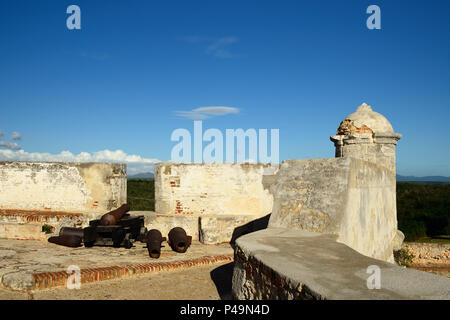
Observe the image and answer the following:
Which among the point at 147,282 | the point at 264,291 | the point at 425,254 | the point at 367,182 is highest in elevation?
the point at 367,182

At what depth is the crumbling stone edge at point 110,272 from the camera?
4645 millimetres

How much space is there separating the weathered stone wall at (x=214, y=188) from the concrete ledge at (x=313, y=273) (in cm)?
442

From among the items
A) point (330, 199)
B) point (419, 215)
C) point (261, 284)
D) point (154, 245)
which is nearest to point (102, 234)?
point (154, 245)

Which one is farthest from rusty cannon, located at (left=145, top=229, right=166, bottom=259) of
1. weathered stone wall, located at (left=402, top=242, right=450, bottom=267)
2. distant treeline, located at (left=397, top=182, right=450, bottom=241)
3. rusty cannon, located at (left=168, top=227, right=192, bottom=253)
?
distant treeline, located at (left=397, top=182, right=450, bottom=241)

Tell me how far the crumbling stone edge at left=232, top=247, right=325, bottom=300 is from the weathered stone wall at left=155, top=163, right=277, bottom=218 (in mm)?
4734

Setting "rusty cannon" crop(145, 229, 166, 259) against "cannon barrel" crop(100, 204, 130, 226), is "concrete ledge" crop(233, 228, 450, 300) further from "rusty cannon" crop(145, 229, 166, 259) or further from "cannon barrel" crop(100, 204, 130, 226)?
"cannon barrel" crop(100, 204, 130, 226)

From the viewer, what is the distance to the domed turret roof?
29.1 feet

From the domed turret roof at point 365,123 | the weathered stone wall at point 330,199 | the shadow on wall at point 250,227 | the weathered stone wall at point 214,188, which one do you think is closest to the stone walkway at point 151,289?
the weathered stone wall at point 330,199

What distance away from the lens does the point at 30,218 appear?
8461 mm

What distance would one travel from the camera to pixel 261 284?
125 inches
